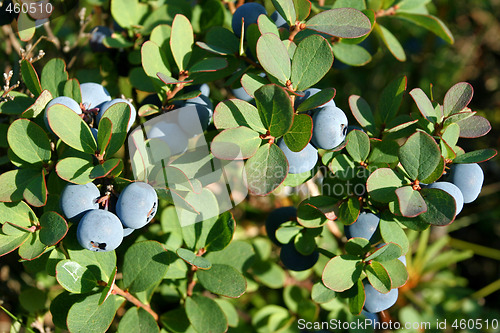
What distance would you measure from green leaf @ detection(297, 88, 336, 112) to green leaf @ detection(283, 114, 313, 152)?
0.03 meters

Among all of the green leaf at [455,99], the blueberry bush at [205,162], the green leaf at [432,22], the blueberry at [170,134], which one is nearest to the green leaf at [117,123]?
the blueberry bush at [205,162]

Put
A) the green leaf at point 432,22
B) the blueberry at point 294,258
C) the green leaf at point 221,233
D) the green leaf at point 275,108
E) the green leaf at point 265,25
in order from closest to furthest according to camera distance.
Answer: the green leaf at point 275,108 < the green leaf at point 265,25 < the green leaf at point 221,233 < the blueberry at point 294,258 < the green leaf at point 432,22

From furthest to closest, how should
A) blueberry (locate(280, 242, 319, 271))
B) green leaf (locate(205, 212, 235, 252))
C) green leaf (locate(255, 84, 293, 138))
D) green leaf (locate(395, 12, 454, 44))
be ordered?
green leaf (locate(395, 12, 454, 44)) → blueberry (locate(280, 242, 319, 271)) → green leaf (locate(205, 212, 235, 252)) → green leaf (locate(255, 84, 293, 138))

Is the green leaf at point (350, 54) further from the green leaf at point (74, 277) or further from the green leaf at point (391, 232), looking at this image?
the green leaf at point (74, 277)

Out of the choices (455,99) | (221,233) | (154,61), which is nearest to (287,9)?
(154,61)

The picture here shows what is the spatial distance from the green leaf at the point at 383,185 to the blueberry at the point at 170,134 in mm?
414

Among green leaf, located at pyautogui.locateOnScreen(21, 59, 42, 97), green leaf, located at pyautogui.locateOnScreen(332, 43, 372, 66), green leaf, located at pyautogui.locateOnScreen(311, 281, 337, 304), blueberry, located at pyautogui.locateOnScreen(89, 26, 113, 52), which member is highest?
green leaf, located at pyautogui.locateOnScreen(21, 59, 42, 97)

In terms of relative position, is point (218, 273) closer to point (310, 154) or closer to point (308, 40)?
A: point (310, 154)

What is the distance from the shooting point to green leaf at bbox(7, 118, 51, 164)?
832mm

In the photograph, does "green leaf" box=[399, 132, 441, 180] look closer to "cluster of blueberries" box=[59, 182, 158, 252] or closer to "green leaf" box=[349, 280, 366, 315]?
"green leaf" box=[349, 280, 366, 315]

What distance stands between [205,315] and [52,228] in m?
0.38

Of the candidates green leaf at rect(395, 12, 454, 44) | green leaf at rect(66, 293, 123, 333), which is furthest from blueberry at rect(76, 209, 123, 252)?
green leaf at rect(395, 12, 454, 44)

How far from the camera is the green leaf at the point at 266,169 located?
786 mm

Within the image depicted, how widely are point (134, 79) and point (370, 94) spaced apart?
1.41 meters
